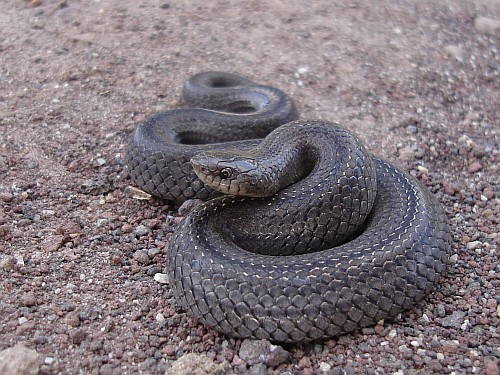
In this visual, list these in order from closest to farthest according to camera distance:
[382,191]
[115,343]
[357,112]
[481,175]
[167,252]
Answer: [115,343]
[167,252]
[382,191]
[481,175]
[357,112]

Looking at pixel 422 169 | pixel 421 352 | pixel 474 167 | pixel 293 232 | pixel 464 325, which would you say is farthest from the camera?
pixel 474 167

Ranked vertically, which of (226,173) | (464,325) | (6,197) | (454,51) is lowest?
(464,325)

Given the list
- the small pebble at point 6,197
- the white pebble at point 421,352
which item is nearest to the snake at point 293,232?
the white pebble at point 421,352

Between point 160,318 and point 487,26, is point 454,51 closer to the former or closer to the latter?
point 487,26

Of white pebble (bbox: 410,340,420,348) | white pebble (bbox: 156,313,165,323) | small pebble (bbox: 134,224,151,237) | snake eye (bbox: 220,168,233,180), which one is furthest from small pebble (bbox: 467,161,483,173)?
white pebble (bbox: 156,313,165,323)

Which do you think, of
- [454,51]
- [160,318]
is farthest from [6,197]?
[454,51]

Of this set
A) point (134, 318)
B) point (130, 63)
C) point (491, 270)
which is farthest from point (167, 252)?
point (130, 63)

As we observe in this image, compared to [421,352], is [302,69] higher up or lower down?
higher up

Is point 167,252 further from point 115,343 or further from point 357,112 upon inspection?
point 357,112
